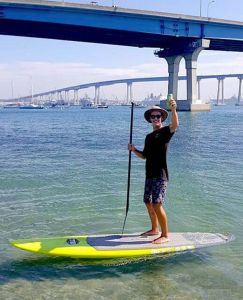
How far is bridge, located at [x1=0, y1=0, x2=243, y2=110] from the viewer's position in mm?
54531

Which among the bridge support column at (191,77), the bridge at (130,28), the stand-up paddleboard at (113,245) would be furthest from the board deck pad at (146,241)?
the bridge support column at (191,77)

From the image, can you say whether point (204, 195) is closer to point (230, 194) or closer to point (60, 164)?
point (230, 194)

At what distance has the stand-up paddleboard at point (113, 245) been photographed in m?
6.33

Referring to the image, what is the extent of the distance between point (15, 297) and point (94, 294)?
3.51ft

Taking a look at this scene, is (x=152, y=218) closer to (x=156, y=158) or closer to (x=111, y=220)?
(x=156, y=158)

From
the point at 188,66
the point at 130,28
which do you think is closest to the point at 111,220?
the point at 130,28

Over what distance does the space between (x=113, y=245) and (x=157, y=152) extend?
175 centimetres

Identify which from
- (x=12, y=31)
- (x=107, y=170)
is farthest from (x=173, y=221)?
(x=12, y=31)

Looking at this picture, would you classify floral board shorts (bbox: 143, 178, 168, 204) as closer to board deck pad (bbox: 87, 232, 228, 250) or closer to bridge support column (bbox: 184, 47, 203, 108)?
board deck pad (bbox: 87, 232, 228, 250)

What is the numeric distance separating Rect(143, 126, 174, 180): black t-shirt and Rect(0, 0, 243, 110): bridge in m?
51.7

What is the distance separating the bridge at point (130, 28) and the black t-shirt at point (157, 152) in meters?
51.7

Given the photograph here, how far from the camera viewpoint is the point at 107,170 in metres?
15.6

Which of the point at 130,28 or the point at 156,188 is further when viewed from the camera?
the point at 130,28

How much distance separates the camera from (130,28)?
60500 millimetres
